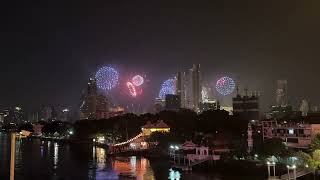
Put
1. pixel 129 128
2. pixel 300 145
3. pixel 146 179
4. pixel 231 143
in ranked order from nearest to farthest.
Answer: pixel 146 179
pixel 300 145
pixel 231 143
pixel 129 128

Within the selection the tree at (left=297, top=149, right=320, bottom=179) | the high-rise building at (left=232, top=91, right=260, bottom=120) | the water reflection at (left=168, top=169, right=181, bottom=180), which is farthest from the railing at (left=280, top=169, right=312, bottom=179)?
the high-rise building at (left=232, top=91, right=260, bottom=120)

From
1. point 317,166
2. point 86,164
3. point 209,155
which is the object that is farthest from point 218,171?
point 86,164

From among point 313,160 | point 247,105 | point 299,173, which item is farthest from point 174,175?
point 247,105

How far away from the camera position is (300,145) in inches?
1196

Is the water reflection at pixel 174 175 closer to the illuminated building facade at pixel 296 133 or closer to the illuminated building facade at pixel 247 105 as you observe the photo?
the illuminated building facade at pixel 296 133

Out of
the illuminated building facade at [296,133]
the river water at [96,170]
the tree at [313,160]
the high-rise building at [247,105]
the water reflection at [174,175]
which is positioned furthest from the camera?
the high-rise building at [247,105]

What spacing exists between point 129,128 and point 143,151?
1295 cm

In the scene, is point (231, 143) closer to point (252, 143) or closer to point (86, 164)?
point (252, 143)

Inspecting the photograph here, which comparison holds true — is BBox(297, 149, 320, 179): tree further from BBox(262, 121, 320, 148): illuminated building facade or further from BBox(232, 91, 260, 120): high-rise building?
BBox(232, 91, 260, 120): high-rise building

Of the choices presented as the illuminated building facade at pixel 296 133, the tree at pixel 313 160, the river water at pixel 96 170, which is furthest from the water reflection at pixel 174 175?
the tree at pixel 313 160

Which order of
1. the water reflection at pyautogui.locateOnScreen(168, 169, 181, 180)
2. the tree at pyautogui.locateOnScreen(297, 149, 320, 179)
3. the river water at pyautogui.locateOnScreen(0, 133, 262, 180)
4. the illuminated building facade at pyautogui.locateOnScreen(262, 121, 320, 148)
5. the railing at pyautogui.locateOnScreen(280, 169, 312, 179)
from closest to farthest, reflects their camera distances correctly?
the railing at pyautogui.locateOnScreen(280, 169, 312, 179) → the tree at pyautogui.locateOnScreen(297, 149, 320, 179) → the water reflection at pyautogui.locateOnScreen(168, 169, 181, 180) → the river water at pyautogui.locateOnScreen(0, 133, 262, 180) → the illuminated building facade at pyautogui.locateOnScreen(262, 121, 320, 148)

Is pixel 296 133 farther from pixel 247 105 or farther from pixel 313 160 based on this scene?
pixel 247 105

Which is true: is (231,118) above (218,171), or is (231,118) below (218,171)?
above

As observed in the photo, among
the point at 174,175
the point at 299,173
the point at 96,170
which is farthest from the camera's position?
the point at 96,170
